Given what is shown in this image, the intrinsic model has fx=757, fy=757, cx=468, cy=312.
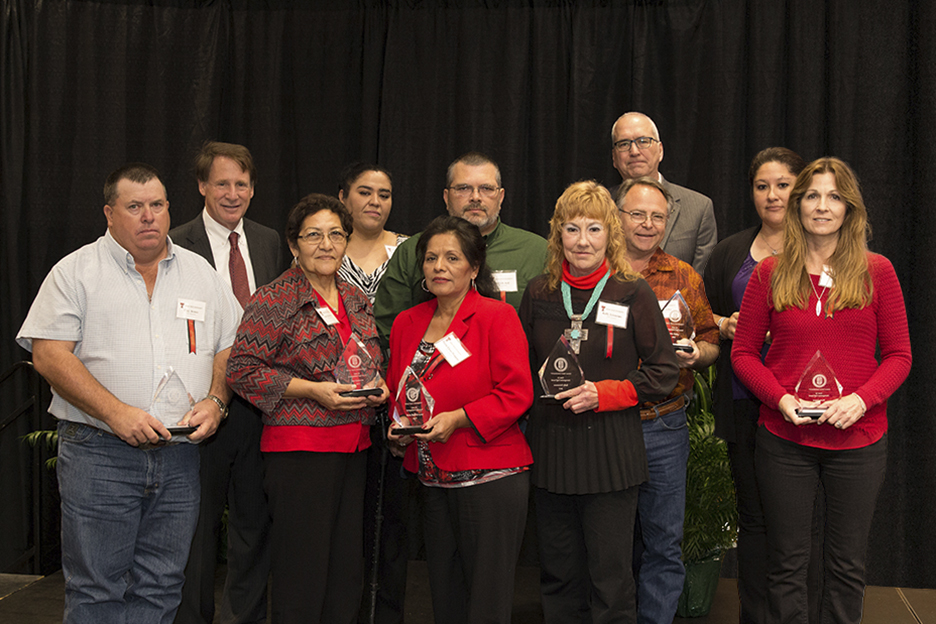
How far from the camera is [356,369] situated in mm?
2494

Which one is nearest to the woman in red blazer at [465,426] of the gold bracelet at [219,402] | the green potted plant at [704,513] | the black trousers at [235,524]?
the gold bracelet at [219,402]

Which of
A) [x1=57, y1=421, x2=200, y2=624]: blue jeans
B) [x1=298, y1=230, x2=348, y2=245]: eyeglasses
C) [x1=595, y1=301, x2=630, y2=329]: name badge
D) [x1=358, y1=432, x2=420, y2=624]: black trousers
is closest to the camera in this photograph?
[x1=57, y1=421, x2=200, y2=624]: blue jeans

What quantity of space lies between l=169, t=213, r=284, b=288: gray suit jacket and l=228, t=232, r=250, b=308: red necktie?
0.17 feet

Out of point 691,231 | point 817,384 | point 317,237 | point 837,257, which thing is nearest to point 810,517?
point 817,384

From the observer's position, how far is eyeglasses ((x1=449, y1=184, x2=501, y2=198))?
314 centimetres

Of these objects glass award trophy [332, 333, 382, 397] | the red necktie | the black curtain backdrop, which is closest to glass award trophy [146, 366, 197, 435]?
glass award trophy [332, 333, 382, 397]

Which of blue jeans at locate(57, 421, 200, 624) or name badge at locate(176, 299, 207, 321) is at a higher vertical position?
name badge at locate(176, 299, 207, 321)

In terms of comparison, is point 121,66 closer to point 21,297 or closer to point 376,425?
point 21,297

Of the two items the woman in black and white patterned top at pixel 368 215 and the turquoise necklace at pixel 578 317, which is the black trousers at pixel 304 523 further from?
the woman in black and white patterned top at pixel 368 215

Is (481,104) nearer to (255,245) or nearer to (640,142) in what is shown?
(640,142)

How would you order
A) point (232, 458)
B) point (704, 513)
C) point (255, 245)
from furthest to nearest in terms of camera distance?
1. point (704, 513)
2. point (255, 245)
3. point (232, 458)

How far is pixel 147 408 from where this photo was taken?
2422 mm

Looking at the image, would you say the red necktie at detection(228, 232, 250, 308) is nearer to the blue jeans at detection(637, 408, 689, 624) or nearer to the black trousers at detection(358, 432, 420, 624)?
the black trousers at detection(358, 432, 420, 624)

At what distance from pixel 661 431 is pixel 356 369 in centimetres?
111
